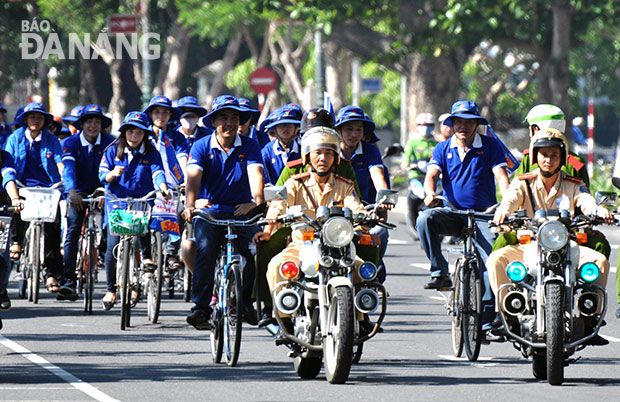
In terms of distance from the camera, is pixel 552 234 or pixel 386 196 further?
pixel 386 196

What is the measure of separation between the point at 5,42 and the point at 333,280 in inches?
1744

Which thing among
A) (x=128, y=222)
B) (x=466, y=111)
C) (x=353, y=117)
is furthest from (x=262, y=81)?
(x=466, y=111)

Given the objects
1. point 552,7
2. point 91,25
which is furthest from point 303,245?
point 91,25

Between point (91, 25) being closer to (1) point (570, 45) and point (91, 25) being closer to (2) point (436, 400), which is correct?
(1) point (570, 45)

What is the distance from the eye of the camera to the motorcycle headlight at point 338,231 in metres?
10.3

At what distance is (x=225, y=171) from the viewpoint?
1268 centimetres

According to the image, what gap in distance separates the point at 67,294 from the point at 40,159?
1410mm

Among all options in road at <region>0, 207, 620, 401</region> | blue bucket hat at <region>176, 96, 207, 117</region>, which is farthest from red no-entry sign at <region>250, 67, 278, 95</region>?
road at <region>0, 207, 620, 401</region>

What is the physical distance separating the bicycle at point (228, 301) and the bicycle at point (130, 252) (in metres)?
2.50

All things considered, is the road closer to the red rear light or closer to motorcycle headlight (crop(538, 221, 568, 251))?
the red rear light

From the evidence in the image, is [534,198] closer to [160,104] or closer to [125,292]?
[125,292]

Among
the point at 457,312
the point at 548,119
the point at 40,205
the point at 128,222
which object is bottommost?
the point at 457,312

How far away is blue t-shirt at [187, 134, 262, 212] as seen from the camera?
12.7m

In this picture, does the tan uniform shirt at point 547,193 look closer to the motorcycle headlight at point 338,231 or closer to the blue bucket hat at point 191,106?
the motorcycle headlight at point 338,231
